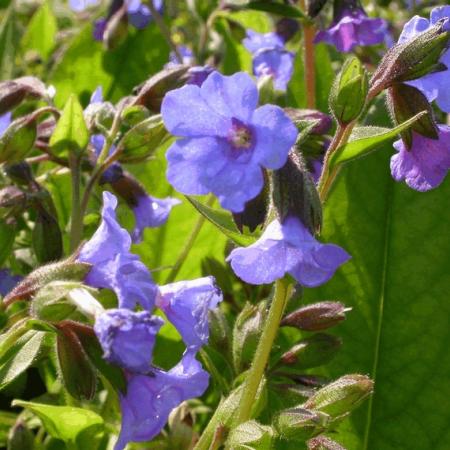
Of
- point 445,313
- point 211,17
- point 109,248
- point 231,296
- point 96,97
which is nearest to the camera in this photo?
point 109,248

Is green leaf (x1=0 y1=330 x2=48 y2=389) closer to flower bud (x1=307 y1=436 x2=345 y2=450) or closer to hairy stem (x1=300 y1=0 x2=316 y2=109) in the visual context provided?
flower bud (x1=307 y1=436 x2=345 y2=450)

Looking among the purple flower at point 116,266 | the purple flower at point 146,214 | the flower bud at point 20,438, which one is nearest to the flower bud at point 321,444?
the purple flower at point 116,266

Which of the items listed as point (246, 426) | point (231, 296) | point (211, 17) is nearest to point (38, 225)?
point (231, 296)

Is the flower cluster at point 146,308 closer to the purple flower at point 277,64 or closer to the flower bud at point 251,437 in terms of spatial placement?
the flower bud at point 251,437

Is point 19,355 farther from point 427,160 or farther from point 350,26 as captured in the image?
point 350,26

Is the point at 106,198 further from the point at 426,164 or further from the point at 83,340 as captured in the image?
the point at 426,164

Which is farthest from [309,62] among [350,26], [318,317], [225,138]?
[225,138]

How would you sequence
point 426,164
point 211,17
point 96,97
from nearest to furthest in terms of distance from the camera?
point 426,164
point 96,97
point 211,17
